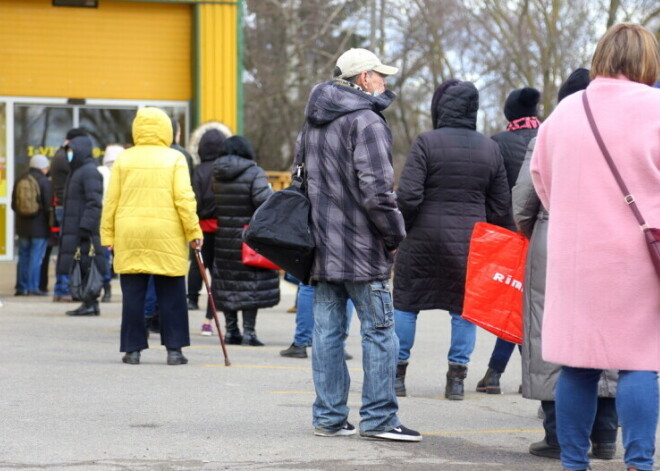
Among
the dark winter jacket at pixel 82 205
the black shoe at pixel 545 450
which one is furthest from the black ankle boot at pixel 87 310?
the black shoe at pixel 545 450

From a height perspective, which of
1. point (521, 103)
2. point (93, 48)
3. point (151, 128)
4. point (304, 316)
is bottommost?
point (304, 316)

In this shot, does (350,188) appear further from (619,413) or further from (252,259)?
(252,259)

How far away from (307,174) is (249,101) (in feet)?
85.5

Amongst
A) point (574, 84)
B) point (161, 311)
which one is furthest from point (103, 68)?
point (574, 84)

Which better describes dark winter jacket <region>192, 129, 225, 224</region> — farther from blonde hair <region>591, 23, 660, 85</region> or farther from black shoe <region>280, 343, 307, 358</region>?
blonde hair <region>591, 23, 660, 85</region>

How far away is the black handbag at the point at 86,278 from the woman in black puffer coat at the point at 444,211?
497 cm

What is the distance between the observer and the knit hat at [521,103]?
25.2 ft

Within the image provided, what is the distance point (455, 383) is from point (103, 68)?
11.6m

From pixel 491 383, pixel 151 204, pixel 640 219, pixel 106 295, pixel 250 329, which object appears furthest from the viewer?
pixel 106 295

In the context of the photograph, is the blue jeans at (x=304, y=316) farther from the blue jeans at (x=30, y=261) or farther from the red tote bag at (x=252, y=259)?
the blue jeans at (x=30, y=261)

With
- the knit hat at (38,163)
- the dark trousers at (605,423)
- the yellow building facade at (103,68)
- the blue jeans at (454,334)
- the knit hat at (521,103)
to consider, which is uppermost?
the yellow building facade at (103,68)

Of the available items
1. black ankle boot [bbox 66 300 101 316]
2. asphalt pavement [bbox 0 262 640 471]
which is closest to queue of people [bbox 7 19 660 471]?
asphalt pavement [bbox 0 262 640 471]

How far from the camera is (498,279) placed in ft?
20.9

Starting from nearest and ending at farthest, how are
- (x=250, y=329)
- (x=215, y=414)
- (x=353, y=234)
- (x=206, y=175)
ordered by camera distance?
(x=353, y=234), (x=215, y=414), (x=250, y=329), (x=206, y=175)
